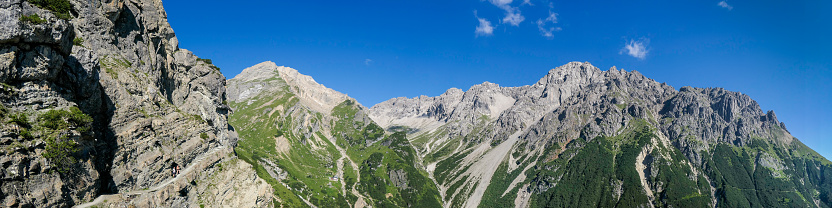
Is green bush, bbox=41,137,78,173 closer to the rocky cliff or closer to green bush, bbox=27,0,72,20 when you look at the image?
the rocky cliff

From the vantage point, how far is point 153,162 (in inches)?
2478

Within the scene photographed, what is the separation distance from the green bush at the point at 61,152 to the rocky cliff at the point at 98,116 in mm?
126

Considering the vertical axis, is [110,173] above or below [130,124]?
below

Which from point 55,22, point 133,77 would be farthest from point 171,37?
point 55,22

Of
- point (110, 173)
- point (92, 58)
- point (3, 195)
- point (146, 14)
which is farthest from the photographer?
point (146, 14)

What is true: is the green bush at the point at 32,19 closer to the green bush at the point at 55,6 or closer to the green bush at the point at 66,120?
the green bush at the point at 55,6

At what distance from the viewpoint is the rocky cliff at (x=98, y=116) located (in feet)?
134

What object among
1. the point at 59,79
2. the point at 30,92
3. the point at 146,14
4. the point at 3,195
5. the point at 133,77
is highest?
the point at 146,14

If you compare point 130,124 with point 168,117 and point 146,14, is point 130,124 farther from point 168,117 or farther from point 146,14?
point 146,14

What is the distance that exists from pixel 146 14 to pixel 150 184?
4993 cm

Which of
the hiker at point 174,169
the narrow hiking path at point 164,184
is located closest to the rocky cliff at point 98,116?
the narrow hiking path at point 164,184

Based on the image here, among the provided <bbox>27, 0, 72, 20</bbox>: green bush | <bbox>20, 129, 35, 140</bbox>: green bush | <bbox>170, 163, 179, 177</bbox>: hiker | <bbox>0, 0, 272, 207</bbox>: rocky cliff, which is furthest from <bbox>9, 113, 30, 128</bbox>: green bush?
<bbox>170, 163, 179, 177</bbox>: hiker

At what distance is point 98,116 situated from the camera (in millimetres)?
55844

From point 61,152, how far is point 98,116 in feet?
44.9
